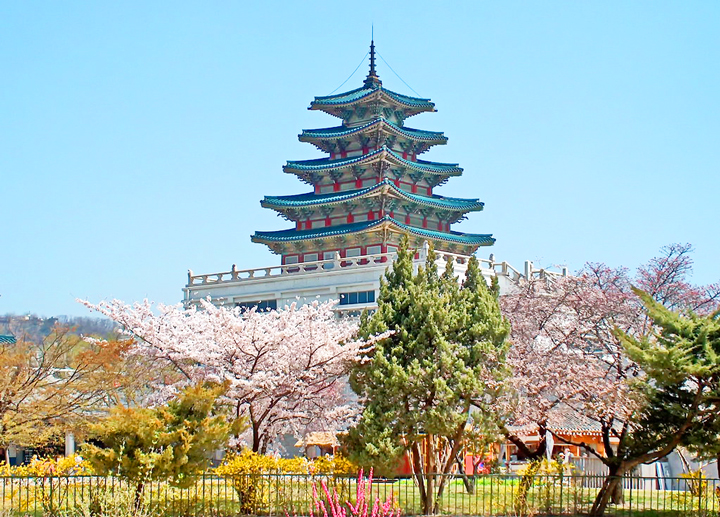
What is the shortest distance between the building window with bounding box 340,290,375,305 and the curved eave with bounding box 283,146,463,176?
31.4ft

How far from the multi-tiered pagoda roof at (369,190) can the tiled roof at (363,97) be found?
64 millimetres

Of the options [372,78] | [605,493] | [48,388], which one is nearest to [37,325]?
[372,78]

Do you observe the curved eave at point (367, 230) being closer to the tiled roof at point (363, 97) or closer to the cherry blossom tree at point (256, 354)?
the tiled roof at point (363, 97)

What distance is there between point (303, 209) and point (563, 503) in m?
32.9

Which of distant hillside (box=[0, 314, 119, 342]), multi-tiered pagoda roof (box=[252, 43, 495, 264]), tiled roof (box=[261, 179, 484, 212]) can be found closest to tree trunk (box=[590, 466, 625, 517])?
multi-tiered pagoda roof (box=[252, 43, 495, 264])

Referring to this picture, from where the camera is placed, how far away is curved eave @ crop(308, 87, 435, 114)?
57188mm

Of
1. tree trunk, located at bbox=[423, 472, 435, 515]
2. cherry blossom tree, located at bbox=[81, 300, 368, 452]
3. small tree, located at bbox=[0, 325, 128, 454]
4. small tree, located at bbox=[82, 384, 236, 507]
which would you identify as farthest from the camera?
small tree, located at bbox=[0, 325, 128, 454]

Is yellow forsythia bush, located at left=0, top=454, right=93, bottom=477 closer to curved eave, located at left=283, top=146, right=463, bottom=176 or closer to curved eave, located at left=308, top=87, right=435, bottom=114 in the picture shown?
curved eave, located at left=283, top=146, right=463, bottom=176

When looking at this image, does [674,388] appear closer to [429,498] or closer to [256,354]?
[429,498]

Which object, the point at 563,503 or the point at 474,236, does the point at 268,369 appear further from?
the point at 474,236

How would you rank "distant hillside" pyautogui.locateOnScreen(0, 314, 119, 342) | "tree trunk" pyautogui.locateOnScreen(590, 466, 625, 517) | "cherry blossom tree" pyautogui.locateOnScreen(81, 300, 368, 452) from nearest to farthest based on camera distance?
"tree trunk" pyautogui.locateOnScreen(590, 466, 625, 517) → "cherry blossom tree" pyautogui.locateOnScreen(81, 300, 368, 452) → "distant hillside" pyautogui.locateOnScreen(0, 314, 119, 342)

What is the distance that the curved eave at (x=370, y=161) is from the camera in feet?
176

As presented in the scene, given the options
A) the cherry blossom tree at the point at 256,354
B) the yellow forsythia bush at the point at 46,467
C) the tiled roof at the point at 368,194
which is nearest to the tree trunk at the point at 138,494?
the yellow forsythia bush at the point at 46,467

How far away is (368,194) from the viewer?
52094 mm
